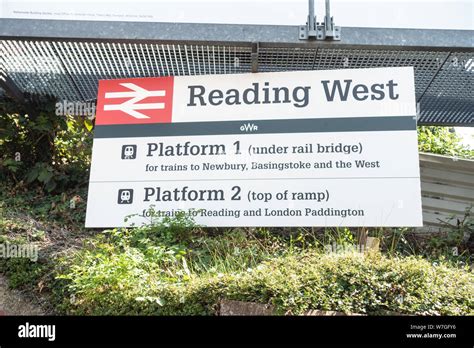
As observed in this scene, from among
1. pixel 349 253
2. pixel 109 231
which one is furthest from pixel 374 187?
pixel 109 231

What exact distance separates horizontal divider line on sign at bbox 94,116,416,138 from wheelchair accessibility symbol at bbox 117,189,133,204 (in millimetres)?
773

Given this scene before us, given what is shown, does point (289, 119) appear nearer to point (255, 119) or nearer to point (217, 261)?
point (255, 119)

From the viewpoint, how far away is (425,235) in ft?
26.5

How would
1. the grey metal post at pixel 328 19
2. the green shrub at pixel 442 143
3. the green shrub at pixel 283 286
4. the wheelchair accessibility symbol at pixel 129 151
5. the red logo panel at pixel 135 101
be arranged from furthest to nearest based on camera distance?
the green shrub at pixel 442 143
the red logo panel at pixel 135 101
the wheelchair accessibility symbol at pixel 129 151
the grey metal post at pixel 328 19
the green shrub at pixel 283 286

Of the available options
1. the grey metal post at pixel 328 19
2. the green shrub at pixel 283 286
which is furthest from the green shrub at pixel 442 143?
the green shrub at pixel 283 286

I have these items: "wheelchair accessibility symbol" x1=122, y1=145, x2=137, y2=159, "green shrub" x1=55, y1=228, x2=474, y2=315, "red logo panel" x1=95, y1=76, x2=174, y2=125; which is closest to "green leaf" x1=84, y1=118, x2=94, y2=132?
"red logo panel" x1=95, y1=76, x2=174, y2=125

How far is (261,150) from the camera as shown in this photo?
24.4 ft

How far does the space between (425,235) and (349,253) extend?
2.45 meters

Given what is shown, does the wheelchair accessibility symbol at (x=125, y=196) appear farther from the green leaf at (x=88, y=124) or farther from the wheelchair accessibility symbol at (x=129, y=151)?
the green leaf at (x=88, y=124)

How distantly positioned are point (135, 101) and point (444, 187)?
4920 millimetres

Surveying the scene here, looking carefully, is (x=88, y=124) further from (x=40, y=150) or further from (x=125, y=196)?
(x=125, y=196)

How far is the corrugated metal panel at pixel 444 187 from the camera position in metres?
9.11

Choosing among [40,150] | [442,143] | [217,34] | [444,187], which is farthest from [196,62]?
[442,143]

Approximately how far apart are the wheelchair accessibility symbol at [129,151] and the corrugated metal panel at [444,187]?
175 inches
